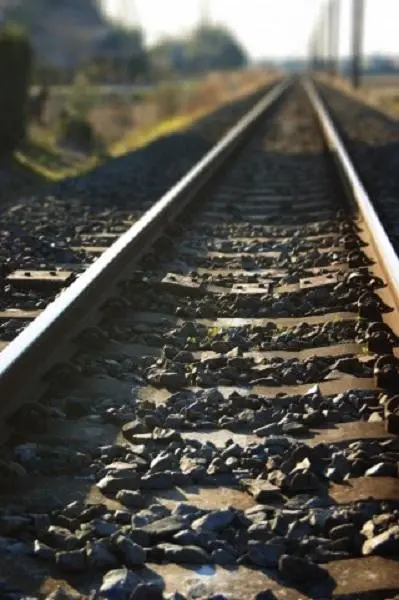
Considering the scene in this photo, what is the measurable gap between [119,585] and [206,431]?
1165 millimetres

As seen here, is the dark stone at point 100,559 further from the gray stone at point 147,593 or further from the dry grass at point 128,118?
the dry grass at point 128,118

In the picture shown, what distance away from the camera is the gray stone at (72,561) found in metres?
2.82

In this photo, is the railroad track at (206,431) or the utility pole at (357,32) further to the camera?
the utility pole at (357,32)

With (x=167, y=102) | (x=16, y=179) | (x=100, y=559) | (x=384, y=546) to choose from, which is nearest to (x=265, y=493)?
(x=384, y=546)

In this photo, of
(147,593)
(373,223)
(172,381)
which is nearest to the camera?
(147,593)

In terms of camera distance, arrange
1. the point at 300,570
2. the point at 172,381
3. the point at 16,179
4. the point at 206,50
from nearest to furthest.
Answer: the point at 300,570 → the point at 172,381 → the point at 16,179 → the point at 206,50

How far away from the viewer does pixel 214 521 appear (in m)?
3.05

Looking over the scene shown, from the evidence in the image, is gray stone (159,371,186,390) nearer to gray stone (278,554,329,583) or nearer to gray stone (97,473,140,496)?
gray stone (97,473,140,496)

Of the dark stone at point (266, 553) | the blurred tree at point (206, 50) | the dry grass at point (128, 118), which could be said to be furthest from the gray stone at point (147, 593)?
the blurred tree at point (206, 50)

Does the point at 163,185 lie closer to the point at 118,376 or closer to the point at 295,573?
the point at 118,376

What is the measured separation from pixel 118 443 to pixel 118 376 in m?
0.73

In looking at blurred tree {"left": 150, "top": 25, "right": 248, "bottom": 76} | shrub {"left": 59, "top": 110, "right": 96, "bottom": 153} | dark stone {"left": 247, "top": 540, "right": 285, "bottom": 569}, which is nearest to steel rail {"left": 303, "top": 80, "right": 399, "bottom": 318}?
dark stone {"left": 247, "top": 540, "right": 285, "bottom": 569}

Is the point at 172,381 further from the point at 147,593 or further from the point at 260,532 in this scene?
the point at 147,593

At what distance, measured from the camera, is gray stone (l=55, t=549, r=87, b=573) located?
282 cm
